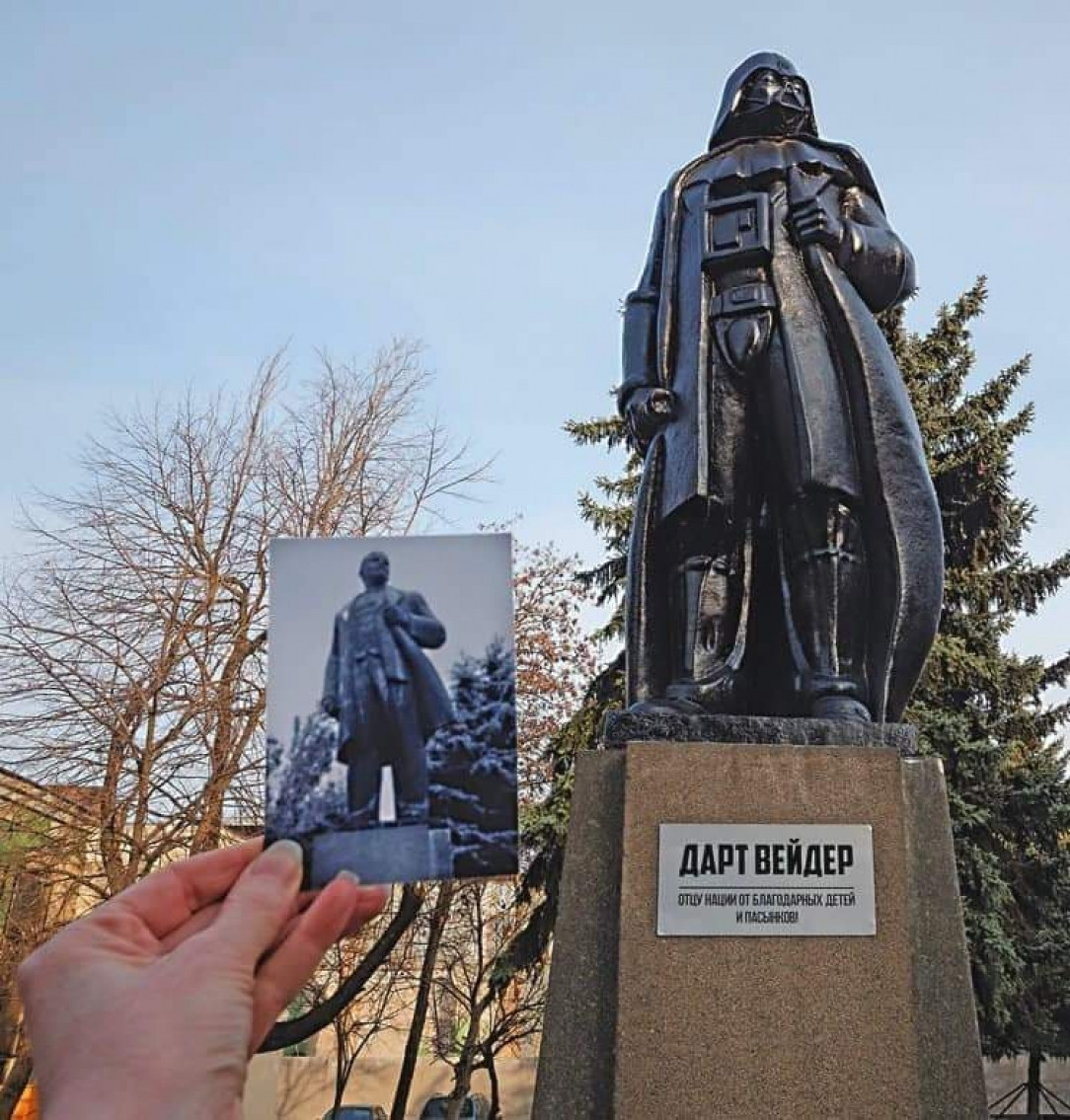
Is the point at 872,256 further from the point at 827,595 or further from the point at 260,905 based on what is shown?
the point at 260,905

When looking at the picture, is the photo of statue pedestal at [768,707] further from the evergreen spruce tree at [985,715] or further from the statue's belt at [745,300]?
the evergreen spruce tree at [985,715]

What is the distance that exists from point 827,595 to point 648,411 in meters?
0.99

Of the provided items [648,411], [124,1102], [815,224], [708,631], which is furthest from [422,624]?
[815,224]

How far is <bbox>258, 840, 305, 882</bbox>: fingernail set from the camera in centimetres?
144

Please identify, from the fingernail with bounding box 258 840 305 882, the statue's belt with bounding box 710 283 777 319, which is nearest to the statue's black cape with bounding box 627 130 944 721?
the statue's belt with bounding box 710 283 777 319

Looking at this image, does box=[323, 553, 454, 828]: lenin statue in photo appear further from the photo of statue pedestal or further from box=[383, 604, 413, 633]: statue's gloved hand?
the photo of statue pedestal

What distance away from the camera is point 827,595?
14.3 feet

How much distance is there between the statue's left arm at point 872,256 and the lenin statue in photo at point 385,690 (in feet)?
12.1

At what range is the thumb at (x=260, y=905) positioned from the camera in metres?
1.31

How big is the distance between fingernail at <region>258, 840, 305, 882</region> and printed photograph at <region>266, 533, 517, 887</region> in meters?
0.06

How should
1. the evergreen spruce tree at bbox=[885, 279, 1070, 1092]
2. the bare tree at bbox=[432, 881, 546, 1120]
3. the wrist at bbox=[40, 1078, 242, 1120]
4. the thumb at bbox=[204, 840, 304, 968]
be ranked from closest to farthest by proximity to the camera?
the wrist at bbox=[40, 1078, 242, 1120] → the thumb at bbox=[204, 840, 304, 968] → the evergreen spruce tree at bbox=[885, 279, 1070, 1092] → the bare tree at bbox=[432, 881, 546, 1120]

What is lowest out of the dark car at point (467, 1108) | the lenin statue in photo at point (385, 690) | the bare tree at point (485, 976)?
the lenin statue in photo at point (385, 690)

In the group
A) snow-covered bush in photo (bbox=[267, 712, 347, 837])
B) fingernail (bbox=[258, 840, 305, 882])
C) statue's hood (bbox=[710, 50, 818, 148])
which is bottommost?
fingernail (bbox=[258, 840, 305, 882])

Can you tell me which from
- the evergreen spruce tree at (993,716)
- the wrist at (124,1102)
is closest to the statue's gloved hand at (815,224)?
the wrist at (124,1102)
